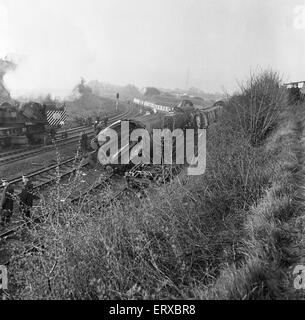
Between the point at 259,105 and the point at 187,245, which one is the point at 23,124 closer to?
the point at 259,105

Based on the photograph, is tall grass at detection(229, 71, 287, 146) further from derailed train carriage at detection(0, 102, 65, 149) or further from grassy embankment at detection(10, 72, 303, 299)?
derailed train carriage at detection(0, 102, 65, 149)

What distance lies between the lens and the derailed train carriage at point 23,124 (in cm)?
1891

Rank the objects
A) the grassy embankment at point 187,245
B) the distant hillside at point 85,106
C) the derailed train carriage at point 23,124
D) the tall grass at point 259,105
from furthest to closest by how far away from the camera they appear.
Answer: the distant hillside at point 85,106, the derailed train carriage at point 23,124, the tall grass at point 259,105, the grassy embankment at point 187,245

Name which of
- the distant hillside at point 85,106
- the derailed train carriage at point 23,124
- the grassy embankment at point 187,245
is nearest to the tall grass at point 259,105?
the grassy embankment at point 187,245

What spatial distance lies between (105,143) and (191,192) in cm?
978

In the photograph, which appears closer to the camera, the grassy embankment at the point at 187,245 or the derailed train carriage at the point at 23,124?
the grassy embankment at the point at 187,245

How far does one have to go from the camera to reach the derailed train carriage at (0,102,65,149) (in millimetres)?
18906

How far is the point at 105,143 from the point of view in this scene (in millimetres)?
16359

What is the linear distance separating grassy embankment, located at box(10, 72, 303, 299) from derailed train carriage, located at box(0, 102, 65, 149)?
1372cm

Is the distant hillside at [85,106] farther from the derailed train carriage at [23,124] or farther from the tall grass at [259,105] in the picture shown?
the tall grass at [259,105]

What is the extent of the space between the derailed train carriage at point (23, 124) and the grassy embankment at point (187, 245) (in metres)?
13.7

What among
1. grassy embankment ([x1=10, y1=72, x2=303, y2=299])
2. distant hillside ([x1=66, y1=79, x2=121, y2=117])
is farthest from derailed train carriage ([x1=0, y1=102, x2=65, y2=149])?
distant hillside ([x1=66, y1=79, x2=121, y2=117])

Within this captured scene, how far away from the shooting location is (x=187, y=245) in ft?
17.5

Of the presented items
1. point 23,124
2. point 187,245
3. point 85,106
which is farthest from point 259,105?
point 85,106
